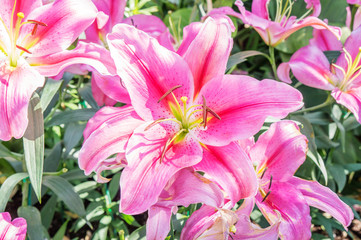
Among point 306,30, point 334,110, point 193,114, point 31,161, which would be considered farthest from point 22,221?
point 306,30

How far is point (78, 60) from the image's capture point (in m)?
0.62

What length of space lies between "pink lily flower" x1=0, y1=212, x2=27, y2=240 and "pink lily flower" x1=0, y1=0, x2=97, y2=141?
19 cm

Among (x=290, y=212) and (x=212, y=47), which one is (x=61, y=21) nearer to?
(x=212, y=47)

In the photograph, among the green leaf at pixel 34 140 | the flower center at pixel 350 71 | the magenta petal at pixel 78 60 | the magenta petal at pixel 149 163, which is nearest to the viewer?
the magenta petal at pixel 149 163

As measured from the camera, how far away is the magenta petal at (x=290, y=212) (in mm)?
621

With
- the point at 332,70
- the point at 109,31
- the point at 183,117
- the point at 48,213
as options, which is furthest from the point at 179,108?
the point at 48,213

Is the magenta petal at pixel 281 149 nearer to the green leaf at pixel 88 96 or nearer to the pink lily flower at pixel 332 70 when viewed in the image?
the pink lily flower at pixel 332 70

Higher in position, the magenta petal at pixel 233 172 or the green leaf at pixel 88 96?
the magenta petal at pixel 233 172

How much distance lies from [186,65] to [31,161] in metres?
0.32

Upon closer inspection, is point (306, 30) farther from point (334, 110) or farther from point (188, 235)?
point (188, 235)

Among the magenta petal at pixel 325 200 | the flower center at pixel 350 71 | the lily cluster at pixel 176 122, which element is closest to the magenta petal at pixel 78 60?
the lily cluster at pixel 176 122

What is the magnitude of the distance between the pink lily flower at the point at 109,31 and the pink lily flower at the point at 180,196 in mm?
147

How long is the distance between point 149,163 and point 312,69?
1.60 feet

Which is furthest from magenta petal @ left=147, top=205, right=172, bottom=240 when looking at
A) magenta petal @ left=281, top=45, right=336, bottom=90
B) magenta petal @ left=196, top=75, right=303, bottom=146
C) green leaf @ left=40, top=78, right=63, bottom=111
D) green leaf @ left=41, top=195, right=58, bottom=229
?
green leaf @ left=41, top=195, right=58, bottom=229
